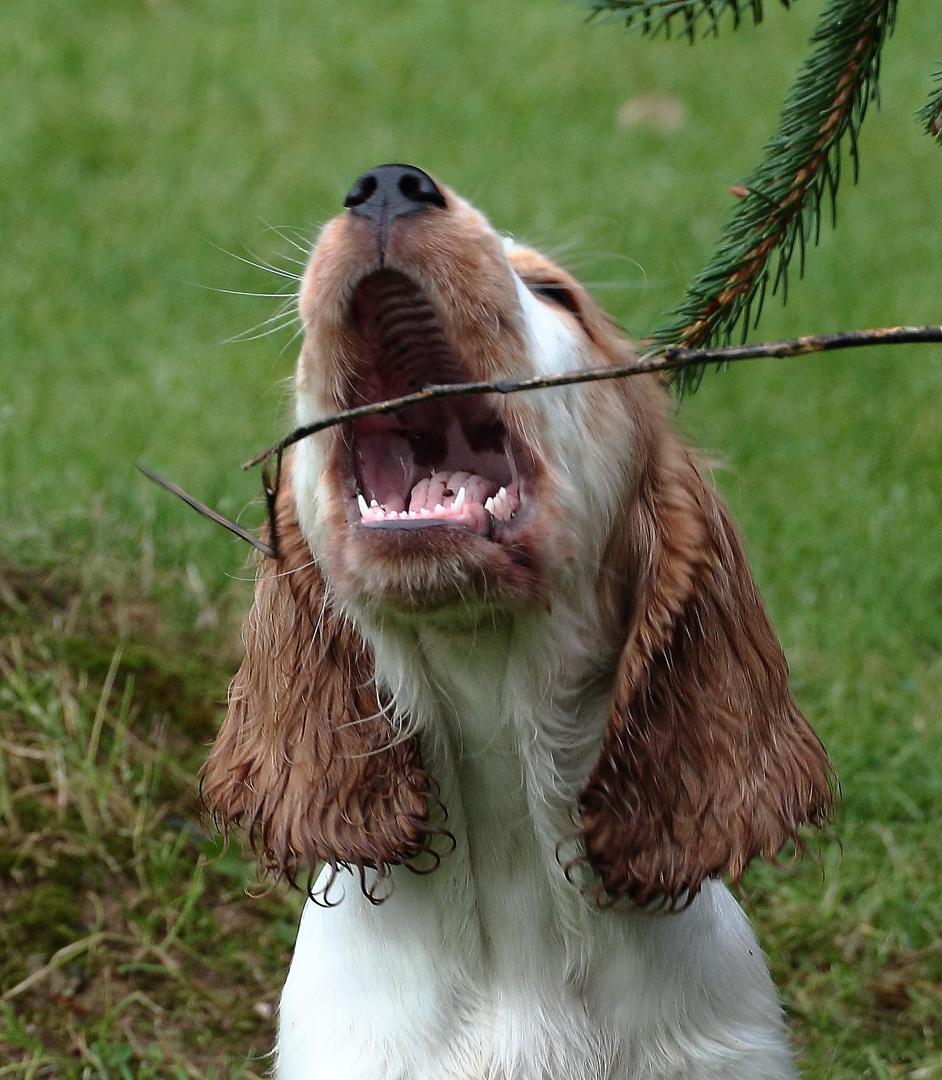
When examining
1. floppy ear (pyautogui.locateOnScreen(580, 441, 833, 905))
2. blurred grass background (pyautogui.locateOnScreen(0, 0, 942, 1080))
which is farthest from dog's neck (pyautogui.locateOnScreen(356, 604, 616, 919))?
blurred grass background (pyautogui.locateOnScreen(0, 0, 942, 1080))

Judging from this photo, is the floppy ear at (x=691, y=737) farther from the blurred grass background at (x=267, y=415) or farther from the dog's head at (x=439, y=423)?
the blurred grass background at (x=267, y=415)

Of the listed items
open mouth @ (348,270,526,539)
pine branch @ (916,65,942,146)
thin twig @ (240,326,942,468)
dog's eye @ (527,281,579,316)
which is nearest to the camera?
thin twig @ (240,326,942,468)

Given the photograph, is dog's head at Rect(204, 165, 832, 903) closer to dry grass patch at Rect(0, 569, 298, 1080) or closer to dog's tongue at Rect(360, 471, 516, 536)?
dog's tongue at Rect(360, 471, 516, 536)

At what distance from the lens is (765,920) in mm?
3977

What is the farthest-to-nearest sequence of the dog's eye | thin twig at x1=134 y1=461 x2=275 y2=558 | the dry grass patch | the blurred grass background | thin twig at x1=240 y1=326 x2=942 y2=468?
the blurred grass background
the dry grass patch
the dog's eye
thin twig at x1=134 y1=461 x2=275 y2=558
thin twig at x1=240 y1=326 x2=942 y2=468

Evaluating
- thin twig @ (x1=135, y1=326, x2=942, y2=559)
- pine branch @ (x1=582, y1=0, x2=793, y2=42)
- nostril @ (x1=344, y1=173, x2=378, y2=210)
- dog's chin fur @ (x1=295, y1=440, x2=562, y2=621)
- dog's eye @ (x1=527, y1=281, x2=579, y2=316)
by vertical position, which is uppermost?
pine branch @ (x1=582, y1=0, x2=793, y2=42)

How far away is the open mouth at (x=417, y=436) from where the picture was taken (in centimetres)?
253

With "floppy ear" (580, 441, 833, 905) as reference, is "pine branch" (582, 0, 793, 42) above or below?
above

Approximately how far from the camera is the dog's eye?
2831 millimetres

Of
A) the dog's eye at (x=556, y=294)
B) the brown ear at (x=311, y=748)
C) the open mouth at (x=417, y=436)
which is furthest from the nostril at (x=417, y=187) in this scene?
the brown ear at (x=311, y=748)

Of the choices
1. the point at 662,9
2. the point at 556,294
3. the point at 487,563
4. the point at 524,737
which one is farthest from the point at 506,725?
the point at 662,9

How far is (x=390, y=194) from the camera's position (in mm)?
2439

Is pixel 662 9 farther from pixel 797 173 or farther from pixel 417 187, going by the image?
pixel 417 187

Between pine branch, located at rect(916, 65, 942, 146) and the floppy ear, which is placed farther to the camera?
the floppy ear
